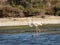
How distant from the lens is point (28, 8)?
148ft

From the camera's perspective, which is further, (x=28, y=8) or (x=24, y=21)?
(x=28, y=8)

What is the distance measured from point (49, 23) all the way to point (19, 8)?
7426 mm

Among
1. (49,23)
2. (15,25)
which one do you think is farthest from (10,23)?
(49,23)

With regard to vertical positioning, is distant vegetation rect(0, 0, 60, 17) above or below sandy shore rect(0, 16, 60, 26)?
above

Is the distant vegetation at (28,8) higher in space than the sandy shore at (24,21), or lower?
higher

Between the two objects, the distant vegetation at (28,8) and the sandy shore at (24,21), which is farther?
the distant vegetation at (28,8)

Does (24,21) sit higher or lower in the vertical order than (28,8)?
lower

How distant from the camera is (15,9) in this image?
4438 centimetres

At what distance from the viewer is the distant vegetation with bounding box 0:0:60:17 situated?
43622 mm

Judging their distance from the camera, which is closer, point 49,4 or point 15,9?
point 15,9

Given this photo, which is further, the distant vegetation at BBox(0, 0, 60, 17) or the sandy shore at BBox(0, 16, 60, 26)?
the distant vegetation at BBox(0, 0, 60, 17)

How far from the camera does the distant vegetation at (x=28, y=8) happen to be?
43.6 m

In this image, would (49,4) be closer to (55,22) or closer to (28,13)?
(28,13)

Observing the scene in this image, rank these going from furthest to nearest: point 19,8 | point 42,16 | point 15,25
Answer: point 19,8, point 42,16, point 15,25
